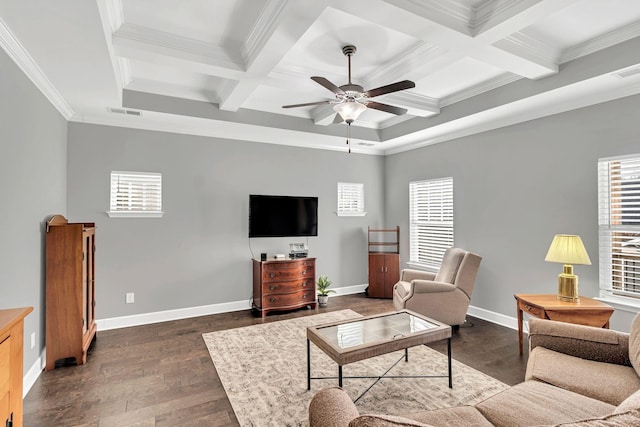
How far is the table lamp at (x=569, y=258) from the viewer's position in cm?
312

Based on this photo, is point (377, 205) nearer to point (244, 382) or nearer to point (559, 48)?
point (559, 48)

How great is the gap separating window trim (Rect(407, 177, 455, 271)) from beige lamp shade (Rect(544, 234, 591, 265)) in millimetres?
1808

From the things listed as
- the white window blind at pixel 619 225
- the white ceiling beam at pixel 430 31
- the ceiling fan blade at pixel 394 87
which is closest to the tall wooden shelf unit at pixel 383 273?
the white window blind at pixel 619 225

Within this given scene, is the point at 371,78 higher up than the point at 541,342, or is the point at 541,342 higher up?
the point at 371,78

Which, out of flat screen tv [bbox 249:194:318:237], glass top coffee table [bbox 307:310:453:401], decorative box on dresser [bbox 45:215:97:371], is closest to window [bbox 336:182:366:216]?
flat screen tv [bbox 249:194:318:237]

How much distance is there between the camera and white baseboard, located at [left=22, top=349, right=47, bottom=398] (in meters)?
2.67

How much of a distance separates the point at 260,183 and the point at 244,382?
2985 millimetres

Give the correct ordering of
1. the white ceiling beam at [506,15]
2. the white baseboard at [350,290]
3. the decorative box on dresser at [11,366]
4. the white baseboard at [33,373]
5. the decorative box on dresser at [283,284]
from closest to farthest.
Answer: the decorative box on dresser at [11,366] < the white ceiling beam at [506,15] < the white baseboard at [33,373] < the decorative box on dresser at [283,284] < the white baseboard at [350,290]

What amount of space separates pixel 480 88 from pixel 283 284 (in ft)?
11.7

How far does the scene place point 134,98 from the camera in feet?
12.6

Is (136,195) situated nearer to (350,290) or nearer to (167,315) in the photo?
(167,315)

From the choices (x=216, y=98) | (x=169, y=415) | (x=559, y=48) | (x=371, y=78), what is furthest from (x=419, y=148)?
(x=169, y=415)

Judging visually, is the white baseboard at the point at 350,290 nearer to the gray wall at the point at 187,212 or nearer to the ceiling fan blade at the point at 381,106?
the gray wall at the point at 187,212

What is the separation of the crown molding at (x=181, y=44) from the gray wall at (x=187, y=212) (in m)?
1.87
